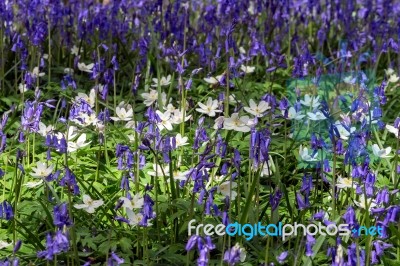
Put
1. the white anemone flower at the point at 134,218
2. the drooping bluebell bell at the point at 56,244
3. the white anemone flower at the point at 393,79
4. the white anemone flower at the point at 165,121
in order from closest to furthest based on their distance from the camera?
the drooping bluebell bell at the point at 56,244, the white anemone flower at the point at 134,218, the white anemone flower at the point at 165,121, the white anemone flower at the point at 393,79

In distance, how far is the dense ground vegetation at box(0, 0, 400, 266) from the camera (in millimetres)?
2686

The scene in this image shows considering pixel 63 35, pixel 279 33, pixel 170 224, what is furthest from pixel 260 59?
pixel 170 224

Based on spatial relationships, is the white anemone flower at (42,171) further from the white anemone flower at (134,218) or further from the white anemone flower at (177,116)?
the white anemone flower at (177,116)

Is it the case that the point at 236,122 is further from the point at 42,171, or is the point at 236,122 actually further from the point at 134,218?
the point at 42,171

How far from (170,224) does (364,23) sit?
347 cm

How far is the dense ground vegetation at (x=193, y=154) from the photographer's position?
8.81 feet

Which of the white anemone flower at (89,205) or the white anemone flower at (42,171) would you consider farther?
the white anemone flower at (42,171)

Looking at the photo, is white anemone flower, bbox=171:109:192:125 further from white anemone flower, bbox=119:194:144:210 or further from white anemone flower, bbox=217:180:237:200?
white anemone flower, bbox=119:194:144:210

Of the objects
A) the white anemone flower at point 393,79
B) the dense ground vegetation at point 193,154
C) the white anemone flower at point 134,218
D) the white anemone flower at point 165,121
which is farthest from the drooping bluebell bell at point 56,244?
the white anemone flower at point 393,79

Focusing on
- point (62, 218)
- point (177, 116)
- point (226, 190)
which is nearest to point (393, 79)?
point (177, 116)

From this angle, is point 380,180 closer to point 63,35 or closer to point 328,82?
point 328,82

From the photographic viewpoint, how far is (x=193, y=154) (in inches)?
125

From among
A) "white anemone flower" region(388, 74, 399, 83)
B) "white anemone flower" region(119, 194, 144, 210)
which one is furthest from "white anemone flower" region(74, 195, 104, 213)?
"white anemone flower" region(388, 74, 399, 83)

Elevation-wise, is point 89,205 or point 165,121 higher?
point 165,121
